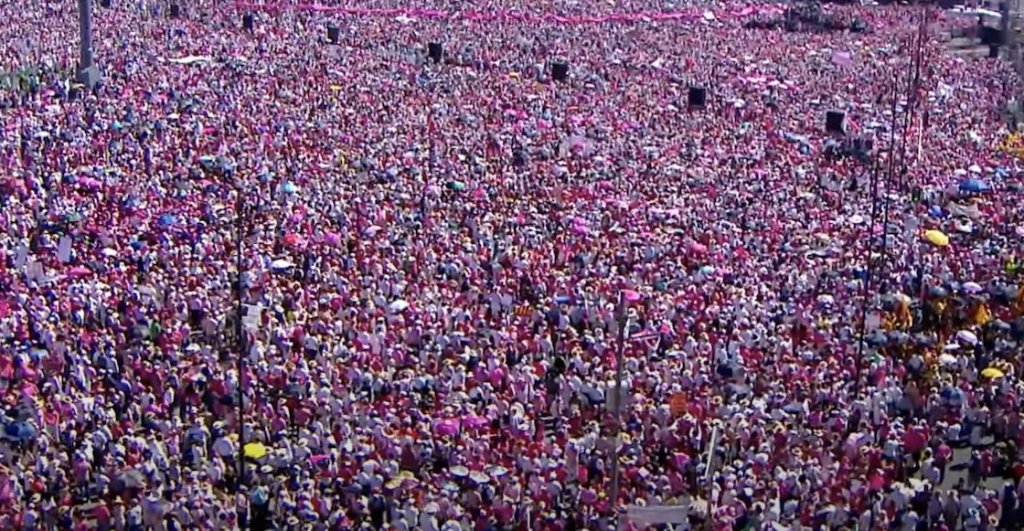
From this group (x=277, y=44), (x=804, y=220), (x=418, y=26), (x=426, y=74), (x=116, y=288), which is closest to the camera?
(x=116, y=288)

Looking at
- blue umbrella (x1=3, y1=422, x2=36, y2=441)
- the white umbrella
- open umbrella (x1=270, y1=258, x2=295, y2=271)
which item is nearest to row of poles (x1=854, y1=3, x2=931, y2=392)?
the white umbrella

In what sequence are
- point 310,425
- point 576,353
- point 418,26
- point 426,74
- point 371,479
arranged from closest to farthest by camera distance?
point 371,479
point 310,425
point 576,353
point 426,74
point 418,26

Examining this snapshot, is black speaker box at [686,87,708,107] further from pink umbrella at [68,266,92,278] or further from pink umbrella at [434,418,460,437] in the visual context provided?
pink umbrella at [434,418,460,437]

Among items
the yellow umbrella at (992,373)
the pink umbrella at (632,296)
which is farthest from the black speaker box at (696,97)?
the yellow umbrella at (992,373)

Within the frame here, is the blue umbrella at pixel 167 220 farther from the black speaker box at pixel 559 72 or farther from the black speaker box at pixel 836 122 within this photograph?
the black speaker box at pixel 559 72

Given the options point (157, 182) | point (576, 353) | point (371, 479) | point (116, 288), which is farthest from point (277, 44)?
point (371, 479)

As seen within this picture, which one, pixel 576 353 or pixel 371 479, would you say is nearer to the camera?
pixel 371 479

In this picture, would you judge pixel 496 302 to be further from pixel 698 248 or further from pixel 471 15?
pixel 471 15

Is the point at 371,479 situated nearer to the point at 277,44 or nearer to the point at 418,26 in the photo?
the point at 277,44
